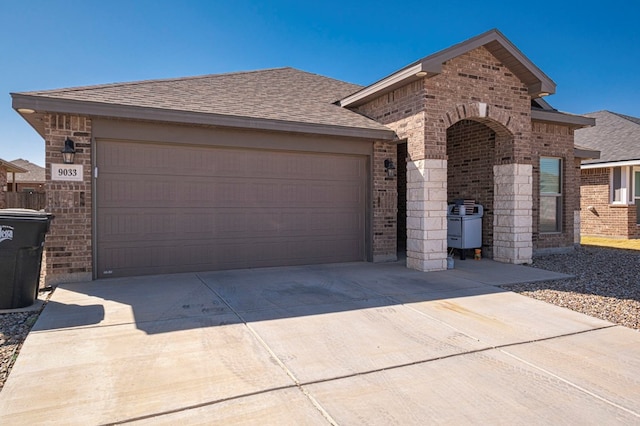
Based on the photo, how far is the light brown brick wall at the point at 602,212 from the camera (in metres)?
15.5

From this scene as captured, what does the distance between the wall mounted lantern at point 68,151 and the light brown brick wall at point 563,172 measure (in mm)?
10487

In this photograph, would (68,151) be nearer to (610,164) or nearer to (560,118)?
(560,118)

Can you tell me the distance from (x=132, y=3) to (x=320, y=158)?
5.59 meters

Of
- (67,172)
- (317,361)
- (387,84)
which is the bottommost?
(317,361)

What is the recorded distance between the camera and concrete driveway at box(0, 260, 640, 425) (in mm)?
2850

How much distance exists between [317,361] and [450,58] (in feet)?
22.2

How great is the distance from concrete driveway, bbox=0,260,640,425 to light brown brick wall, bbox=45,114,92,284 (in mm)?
768

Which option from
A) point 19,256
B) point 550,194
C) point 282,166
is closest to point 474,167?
point 550,194

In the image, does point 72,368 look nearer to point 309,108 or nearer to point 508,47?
point 309,108

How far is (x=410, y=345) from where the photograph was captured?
414cm

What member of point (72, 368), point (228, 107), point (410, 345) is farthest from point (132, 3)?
point (410, 345)

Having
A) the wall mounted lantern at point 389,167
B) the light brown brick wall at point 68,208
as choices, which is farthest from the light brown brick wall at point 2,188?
the wall mounted lantern at point 389,167

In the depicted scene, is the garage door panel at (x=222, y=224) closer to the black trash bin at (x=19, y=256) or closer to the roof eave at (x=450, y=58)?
the black trash bin at (x=19, y=256)

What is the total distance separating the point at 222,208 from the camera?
8.02 m
